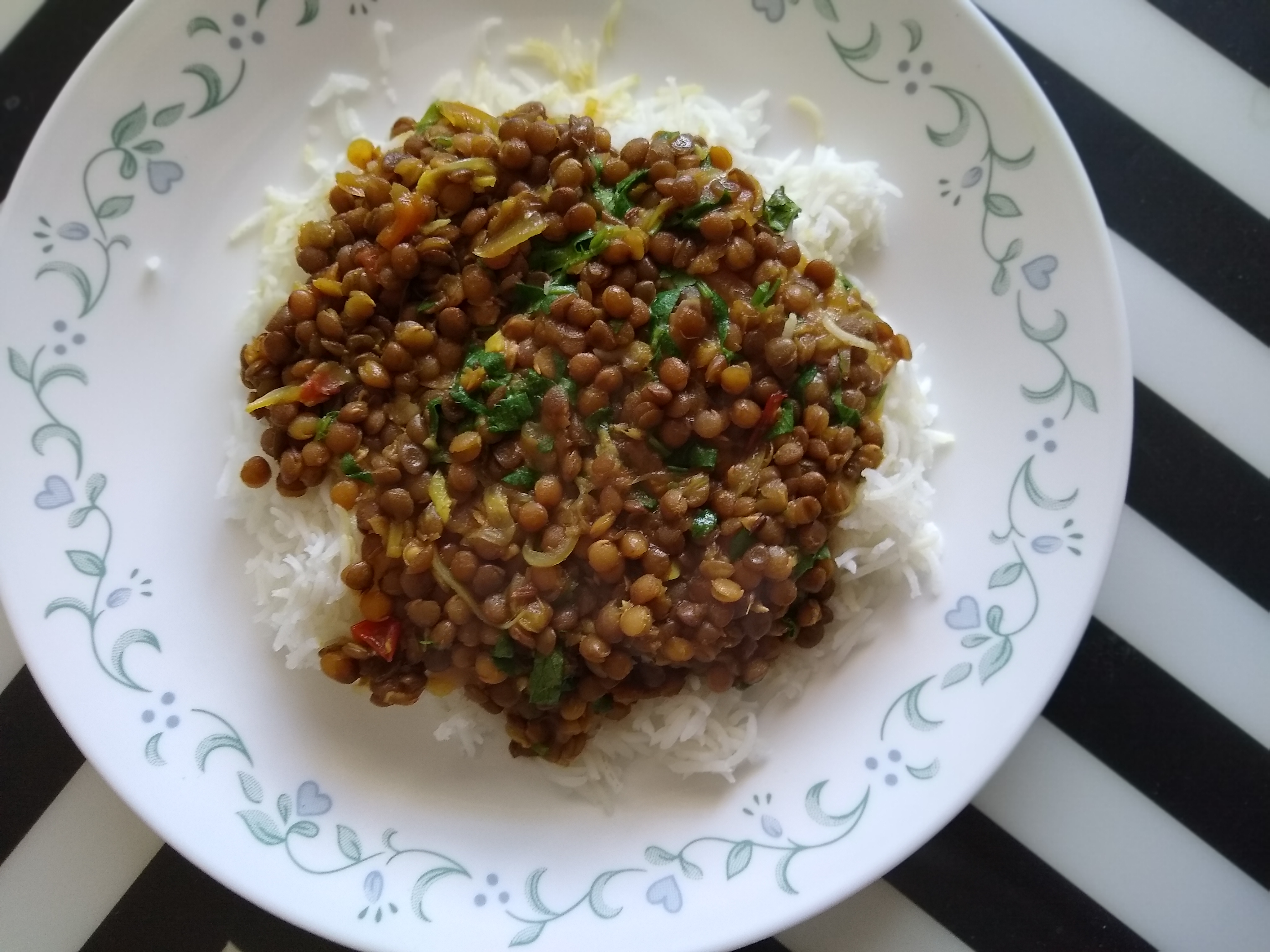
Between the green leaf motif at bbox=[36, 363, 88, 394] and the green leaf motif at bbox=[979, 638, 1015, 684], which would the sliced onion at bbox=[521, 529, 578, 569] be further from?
the green leaf motif at bbox=[36, 363, 88, 394]

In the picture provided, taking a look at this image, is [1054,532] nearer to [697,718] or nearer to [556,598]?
[697,718]

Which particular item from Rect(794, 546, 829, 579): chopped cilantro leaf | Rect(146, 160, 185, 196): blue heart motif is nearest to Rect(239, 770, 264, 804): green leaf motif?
Rect(794, 546, 829, 579): chopped cilantro leaf

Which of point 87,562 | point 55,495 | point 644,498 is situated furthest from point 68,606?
point 644,498

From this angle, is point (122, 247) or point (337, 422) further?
point (122, 247)

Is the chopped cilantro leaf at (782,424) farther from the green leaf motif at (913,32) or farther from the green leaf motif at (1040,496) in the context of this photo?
the green leaf motif at (913,32)

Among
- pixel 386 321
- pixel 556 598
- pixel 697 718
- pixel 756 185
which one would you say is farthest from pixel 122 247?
pixel 697 718

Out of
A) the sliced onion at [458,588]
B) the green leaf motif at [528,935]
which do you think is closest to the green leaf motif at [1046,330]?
the sliced onion at [458,588]

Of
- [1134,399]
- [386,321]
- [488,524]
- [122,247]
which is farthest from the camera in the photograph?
[1134,399]
